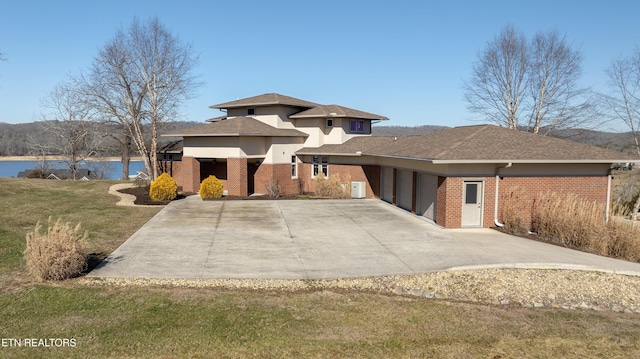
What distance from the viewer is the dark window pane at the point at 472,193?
1625 cm

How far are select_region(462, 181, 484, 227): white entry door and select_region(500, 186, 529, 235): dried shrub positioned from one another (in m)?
0.93

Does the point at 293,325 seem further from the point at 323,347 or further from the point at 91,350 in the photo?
the point at 91,350

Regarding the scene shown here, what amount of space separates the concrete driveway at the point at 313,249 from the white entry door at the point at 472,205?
1.81ft

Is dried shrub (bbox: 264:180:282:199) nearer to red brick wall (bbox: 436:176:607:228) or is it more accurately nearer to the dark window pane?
red brick wall (bbox: 436:176:607:228)

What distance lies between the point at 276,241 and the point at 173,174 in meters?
19.9

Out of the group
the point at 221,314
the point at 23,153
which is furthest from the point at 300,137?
the point at 23,153

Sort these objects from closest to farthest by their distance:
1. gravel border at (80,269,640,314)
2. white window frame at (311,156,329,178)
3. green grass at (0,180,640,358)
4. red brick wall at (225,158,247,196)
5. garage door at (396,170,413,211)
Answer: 1. green grass at (0,180,640,358)
2. gravel border at (80,269,640,314)
3. garage door at (396,170,413,211)
4. red brick wall at (225,158,247,196)
5. white window frame at (311,156,329,178)

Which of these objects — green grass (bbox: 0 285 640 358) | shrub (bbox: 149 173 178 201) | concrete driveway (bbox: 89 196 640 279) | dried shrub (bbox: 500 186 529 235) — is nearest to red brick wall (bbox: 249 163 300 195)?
shrub (bbox: 149 173 178 201)

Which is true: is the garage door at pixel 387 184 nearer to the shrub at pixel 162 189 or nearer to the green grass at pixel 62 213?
the shrub at pixel 162 189

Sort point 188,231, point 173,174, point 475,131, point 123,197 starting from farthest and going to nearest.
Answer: point 173,174
point 123,197
point 475,131
point 188,231

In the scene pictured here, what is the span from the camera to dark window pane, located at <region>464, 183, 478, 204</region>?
16.2 m

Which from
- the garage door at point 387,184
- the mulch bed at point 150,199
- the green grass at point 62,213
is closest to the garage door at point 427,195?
the garage door at point 387,184

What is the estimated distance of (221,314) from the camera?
7652 millimetres

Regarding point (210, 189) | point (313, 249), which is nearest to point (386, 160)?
point (210, 189)
